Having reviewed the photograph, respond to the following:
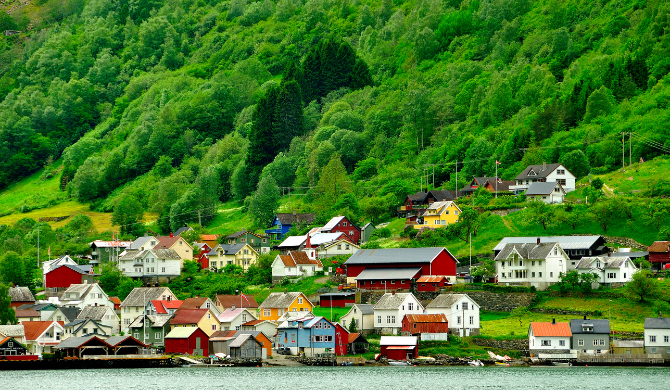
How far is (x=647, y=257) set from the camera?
91000 millimetres

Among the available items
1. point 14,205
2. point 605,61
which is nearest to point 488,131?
point 605,61

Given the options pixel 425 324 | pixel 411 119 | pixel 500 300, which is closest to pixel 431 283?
pixel 500 300

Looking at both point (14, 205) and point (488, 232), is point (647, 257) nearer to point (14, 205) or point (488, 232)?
point (488, 232)

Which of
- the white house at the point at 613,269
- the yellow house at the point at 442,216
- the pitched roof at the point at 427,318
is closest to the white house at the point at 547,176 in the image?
the yellow house at the point at 442,216

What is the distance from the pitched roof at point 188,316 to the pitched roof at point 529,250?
1028 inches

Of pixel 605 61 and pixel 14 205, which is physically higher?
pixel 605 61

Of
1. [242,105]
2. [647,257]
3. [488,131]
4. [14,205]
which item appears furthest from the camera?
[242,105]

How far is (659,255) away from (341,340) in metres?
29.9

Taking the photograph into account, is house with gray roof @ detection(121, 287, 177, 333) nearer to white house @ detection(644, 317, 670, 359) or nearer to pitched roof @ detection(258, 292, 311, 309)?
pitched roof @ detection(258, 292, 311, 309)

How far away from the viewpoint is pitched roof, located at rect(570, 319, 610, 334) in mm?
74188

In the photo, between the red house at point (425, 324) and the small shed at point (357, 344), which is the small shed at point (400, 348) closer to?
the red house at point (425, 324)

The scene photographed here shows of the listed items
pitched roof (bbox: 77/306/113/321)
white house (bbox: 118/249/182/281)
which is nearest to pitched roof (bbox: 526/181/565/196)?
white house (bbox: 118/249/182/281)

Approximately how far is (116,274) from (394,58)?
100 m

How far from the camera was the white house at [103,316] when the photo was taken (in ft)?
295
